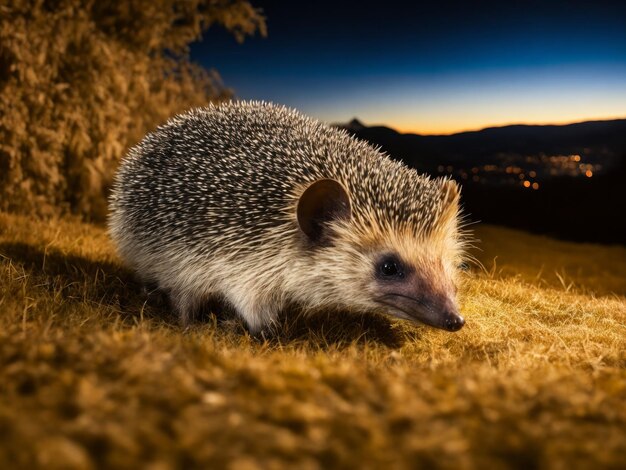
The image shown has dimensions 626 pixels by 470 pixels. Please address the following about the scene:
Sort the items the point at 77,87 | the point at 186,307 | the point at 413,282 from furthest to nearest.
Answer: the point at 77,87 → the point at 186,307 → the point at 413,282

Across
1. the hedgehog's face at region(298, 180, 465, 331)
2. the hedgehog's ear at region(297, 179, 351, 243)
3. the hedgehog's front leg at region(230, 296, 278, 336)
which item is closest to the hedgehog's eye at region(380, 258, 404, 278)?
the hedgehog's face at region(298, 180, 465, 331)

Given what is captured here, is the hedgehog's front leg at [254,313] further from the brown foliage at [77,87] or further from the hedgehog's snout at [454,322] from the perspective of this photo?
the brown foliage at [77,87]

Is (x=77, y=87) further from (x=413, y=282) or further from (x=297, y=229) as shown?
(x=413, y=282)

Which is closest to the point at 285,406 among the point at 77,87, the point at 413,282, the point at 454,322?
the point at 454,322

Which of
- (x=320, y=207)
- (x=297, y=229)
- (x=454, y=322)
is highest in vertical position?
(x=320, y=207)

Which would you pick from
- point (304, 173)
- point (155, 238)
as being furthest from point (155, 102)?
point (304, 173)

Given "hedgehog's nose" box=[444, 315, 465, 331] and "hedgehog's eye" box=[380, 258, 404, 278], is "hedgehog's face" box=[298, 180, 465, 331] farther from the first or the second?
"hedgehog's nose" box=[444, 315, 465, 331]
